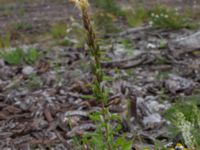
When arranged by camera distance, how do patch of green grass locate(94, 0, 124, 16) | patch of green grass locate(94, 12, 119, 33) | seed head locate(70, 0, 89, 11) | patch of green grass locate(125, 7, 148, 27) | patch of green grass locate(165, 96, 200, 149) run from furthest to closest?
patch of green grass locate(94, 0, 124, 16) < patch of green grass locate(125, 7, 148, 27) < patch of green grass locate(94, 12, 119, 33) < patch of green grass locate(165, 96, 200, 149) < seed head locate(70, 0, 89, 11)

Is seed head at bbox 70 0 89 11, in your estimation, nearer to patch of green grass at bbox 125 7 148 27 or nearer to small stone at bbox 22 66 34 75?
small stone at bbox 22 66 34 75

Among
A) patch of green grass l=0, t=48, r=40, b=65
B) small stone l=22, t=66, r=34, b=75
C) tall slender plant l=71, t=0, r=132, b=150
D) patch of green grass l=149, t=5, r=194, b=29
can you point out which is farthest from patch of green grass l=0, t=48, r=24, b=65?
tall slender plant l=71, t=0, r=132, b=150

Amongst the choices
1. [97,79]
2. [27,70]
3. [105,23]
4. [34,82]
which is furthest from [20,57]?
[97,79]

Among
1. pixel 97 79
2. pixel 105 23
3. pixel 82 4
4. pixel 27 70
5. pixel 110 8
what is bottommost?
pixel 110 8

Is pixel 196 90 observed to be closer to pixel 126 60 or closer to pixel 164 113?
pixel 164 113

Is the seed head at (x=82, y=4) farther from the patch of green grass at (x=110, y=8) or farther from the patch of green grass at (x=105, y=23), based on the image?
the patch of green grass at (x=110, y=8)

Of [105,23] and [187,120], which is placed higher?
[187,120]

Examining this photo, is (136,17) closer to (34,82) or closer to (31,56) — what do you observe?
(31,56)

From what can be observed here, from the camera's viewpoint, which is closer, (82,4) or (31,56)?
(82,4)

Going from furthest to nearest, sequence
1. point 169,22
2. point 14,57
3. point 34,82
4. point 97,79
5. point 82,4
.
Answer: point 169,22, point 14,57, point 34,82, point 97,79, point 82,4

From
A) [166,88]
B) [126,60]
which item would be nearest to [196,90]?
[166,88]

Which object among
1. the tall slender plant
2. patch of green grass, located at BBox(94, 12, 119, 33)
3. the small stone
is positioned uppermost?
the tall slender plant
